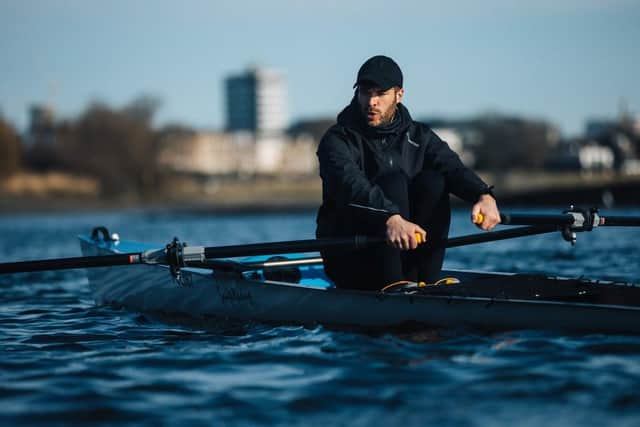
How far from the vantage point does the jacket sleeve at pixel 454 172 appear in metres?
5.99

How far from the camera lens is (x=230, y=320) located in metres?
7.10

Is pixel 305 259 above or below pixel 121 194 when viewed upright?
below

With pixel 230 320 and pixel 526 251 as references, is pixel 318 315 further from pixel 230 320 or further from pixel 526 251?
pixel 526 251

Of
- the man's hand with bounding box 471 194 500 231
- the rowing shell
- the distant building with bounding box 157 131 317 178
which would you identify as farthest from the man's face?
the distant building with bounding box 157 131 317 178

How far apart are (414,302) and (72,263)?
2.58 m

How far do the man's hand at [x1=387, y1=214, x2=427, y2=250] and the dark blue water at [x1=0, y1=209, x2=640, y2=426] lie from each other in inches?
25.6

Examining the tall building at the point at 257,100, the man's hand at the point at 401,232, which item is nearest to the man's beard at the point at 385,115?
the man's hand at the point at 401,232

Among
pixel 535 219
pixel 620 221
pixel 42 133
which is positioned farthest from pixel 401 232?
pixel 42 133

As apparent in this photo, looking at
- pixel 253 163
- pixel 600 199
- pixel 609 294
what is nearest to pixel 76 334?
pixel 609 294

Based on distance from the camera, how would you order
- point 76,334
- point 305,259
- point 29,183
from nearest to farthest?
point 76,334, point 305,259, point 29,183

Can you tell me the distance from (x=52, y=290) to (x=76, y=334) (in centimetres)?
381

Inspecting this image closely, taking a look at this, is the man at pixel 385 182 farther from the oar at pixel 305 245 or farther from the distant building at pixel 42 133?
the distant building at pixel 42 133

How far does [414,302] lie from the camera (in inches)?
233

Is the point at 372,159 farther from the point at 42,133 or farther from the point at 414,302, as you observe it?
the point at 42,133
